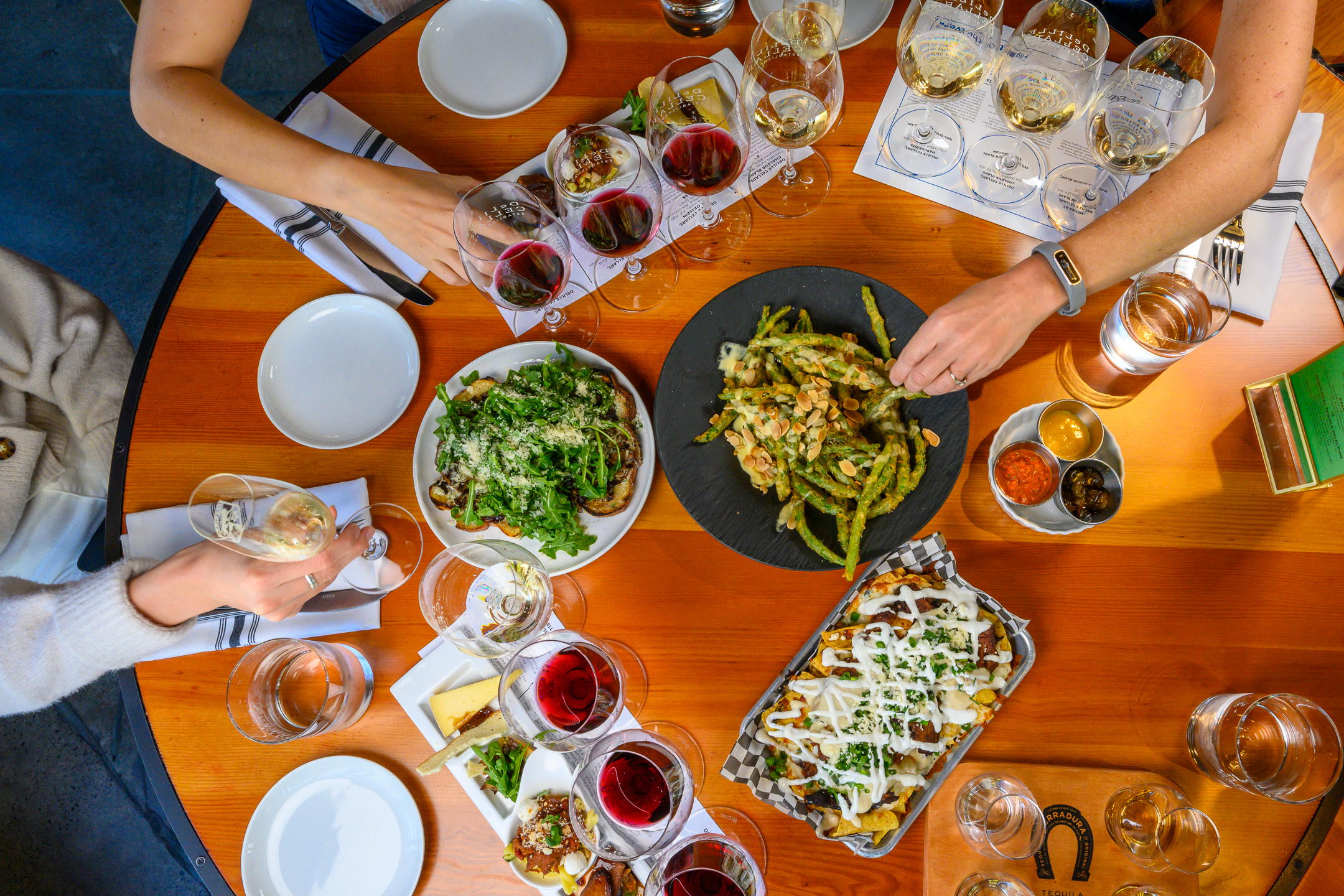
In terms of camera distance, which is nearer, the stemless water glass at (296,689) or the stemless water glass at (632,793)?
the stemless water glass at (632,793)

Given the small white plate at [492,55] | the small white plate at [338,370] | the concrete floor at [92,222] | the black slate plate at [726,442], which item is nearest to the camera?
the black slate plate at [726,442]

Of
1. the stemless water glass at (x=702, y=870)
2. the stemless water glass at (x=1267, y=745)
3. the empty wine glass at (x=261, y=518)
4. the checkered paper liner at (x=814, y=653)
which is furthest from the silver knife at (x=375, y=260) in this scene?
the stemless water glass at (x=1267, y=745)

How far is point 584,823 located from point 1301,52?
6.95 ft

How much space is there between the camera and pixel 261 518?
57.0 inches

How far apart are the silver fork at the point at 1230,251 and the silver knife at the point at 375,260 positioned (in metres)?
1.80

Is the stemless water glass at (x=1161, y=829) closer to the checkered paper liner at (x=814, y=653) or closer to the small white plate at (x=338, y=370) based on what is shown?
the checkered paper liner at (x=814, y=653)

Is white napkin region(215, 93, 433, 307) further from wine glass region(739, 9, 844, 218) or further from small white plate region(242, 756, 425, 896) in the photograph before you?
small white plate region(242, 756, 425, 896)

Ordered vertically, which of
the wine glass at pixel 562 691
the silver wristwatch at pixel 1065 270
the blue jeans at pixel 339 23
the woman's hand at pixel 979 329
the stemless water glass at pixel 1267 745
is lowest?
the wine glass at pixel 562 691

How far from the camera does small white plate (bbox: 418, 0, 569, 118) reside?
5.70 feet

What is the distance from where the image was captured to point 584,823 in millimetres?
1360

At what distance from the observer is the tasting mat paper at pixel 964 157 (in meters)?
1.63

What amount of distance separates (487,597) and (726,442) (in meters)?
0.62

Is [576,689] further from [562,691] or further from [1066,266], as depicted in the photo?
[1066,266]

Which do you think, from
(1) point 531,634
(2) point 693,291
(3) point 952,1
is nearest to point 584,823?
(1) point 531,634
